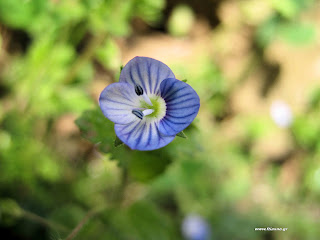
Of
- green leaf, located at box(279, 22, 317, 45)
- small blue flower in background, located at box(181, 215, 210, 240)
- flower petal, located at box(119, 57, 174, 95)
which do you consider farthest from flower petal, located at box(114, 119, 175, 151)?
green leaf, located at box(279, 22, 317, 45)

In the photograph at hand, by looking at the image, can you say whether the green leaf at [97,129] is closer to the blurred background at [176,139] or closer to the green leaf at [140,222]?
the blurred background at [176,139]

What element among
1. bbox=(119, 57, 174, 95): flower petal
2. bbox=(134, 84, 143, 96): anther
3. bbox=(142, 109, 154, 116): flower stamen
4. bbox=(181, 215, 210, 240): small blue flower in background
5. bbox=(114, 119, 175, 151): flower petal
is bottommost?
bbox=(114, 119, 175, 151): flower petal

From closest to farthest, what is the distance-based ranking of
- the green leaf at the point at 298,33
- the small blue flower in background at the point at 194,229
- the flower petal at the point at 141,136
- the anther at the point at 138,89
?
1. the flower petal at the point at 141,136
2. the anther at the point at 138,89
3. the small blue flower in background at the point at 194,229
4. the green leaf at the point at 298,33

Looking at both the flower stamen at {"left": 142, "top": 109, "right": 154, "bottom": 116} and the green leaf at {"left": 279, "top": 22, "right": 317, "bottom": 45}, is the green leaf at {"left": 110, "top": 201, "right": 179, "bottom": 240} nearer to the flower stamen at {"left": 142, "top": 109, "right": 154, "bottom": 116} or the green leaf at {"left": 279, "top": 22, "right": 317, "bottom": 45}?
the flower stamen at {"left": 142, "top": 109, "right": 154, "bottom": 116}

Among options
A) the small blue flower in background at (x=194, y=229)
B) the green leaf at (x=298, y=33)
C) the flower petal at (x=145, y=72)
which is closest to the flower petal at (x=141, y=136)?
the flower petal at (x=145, y=72)

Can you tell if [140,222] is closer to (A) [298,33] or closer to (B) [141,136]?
(B) [141,136]

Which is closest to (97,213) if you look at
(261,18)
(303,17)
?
(261,18)

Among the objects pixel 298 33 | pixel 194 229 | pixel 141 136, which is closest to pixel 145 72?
pixel 141 136
